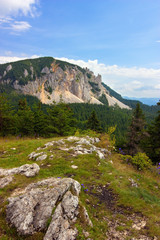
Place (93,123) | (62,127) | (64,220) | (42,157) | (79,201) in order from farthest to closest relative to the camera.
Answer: (93,123) → (62,127) → (42,157) → (79,201) → (64,220)

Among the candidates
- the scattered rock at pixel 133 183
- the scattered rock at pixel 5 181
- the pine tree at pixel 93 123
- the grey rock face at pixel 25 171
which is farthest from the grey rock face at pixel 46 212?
the pine tree at pixel 93 123

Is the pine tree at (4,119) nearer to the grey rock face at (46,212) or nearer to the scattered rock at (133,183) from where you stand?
the grey rock face at (46,212)

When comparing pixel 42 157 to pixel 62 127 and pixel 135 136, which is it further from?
pixel 135 136

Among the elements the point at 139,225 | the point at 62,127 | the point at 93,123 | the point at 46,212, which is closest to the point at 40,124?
the point at 62,127

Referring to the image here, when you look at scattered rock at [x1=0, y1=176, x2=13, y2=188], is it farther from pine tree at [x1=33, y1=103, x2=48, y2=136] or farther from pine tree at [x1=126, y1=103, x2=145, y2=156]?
pine tree at [x1=33, y1=103, x2=48, y2=136]

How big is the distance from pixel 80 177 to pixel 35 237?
416cm

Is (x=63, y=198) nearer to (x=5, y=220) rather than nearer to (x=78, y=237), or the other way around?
(x=78, y=237)

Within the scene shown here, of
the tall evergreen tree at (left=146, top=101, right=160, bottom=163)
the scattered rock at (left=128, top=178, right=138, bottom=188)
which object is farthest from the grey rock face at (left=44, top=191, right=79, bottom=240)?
the tall evergreen tree at (left=146, top=101, right=160, bottom=163)

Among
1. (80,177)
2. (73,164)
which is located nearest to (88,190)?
(80,177)

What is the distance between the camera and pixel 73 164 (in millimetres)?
8758

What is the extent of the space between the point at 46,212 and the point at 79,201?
59.8 inches

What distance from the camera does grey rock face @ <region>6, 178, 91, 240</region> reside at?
12.1 feet

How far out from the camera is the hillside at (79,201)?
12.6 feet

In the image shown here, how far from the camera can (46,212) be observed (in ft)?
13.7
